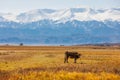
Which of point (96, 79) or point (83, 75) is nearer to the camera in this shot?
point (96, 79)

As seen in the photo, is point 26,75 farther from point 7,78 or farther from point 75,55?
point 75,55

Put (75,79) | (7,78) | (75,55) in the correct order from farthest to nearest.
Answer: (75,55), (75,79), (7,78)


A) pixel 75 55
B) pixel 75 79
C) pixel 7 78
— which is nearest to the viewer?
pixel 7 78

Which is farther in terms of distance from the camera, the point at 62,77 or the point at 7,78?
the point at 62,77

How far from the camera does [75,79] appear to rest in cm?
3250

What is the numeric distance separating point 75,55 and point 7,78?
29955mm

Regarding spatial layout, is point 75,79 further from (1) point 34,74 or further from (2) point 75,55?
(2) point 75,55

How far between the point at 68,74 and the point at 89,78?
8.38 ft

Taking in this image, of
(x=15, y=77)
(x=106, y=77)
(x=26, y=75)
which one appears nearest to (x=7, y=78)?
(x=15, y=77)

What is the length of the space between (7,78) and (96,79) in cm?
691

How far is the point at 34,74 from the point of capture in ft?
112

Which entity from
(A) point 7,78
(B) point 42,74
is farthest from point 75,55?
(A) point 7,78

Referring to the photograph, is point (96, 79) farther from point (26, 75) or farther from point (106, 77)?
point (26, 75)

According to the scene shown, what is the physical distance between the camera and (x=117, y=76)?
3344 centimetres
